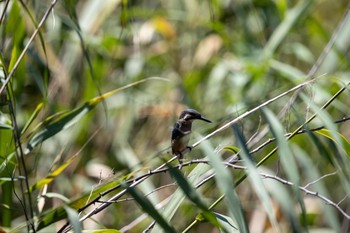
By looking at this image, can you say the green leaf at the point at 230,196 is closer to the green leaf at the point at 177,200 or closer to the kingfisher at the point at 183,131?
the green leaf at the point at 177,200

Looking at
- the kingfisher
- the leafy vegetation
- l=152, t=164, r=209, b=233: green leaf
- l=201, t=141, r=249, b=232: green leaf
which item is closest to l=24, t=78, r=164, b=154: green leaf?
the kingfisher

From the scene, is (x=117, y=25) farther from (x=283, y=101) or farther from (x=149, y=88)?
(x=283, y=101)

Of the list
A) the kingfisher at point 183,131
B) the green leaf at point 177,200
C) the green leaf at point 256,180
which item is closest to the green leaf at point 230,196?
the green leaf at point 256,180

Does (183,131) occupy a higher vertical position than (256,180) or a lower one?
higher

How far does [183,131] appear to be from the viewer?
2.18m

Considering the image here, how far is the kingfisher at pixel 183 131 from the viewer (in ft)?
6.83

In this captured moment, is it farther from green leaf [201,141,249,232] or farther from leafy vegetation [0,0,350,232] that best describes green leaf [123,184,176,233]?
leafy vegetation [0,0,350,232]

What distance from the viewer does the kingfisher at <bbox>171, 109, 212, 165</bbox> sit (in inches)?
82.0

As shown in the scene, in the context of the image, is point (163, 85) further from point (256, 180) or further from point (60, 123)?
point (256, 180)

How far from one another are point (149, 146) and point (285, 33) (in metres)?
0.88

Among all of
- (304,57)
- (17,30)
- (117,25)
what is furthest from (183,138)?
(117,25)

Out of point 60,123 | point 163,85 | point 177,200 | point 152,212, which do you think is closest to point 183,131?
point 60,123

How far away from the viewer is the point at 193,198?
1329 millimetres

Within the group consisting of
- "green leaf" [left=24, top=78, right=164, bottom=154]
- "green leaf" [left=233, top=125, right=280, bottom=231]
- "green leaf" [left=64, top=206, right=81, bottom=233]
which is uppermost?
"green leaf" [left=24, top=78, right=164, bottom=154]
